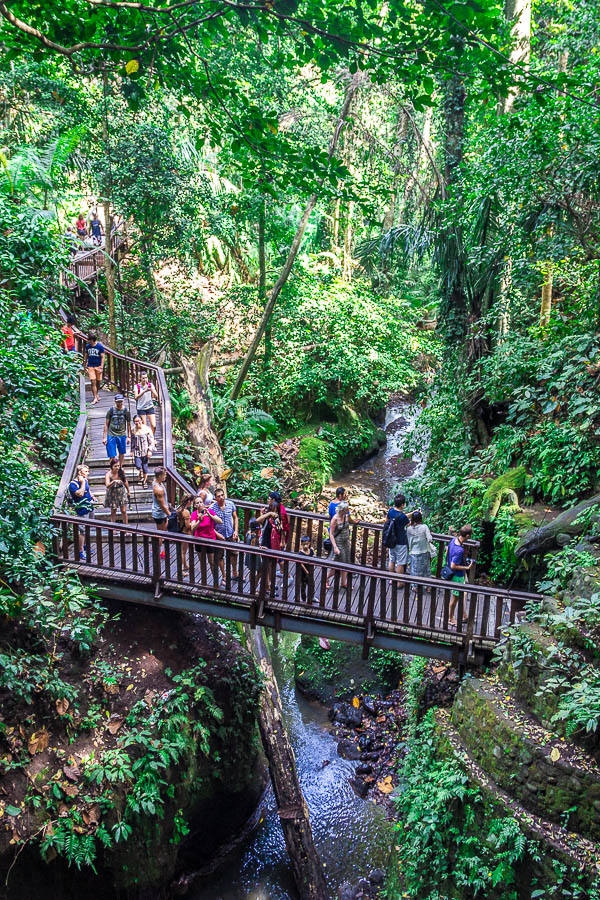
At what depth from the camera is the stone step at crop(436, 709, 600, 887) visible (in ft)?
19.7

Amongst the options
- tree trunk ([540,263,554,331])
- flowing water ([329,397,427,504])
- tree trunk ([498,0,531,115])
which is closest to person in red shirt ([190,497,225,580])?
tree trunk ([540,263,554,331])

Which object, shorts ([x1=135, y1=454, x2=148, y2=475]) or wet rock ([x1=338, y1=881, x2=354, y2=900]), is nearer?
wet rock ([x1=338, y1=881, x2=354, y2=900])

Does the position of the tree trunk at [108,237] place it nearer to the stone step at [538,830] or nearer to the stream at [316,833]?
the stream at [316,833]

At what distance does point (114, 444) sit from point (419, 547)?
578 centimetres

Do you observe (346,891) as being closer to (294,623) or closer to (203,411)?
(294,623)

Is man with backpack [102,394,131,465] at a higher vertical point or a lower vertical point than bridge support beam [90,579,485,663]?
higher

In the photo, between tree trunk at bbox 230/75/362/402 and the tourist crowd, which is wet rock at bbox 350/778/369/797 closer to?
the tourist crowd

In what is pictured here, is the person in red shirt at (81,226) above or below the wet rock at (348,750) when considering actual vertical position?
above

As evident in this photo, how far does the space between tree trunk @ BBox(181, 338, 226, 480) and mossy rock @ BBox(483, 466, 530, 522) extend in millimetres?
6240

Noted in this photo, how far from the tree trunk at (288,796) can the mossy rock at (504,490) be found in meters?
4.90

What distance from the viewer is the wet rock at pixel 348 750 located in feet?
35.4

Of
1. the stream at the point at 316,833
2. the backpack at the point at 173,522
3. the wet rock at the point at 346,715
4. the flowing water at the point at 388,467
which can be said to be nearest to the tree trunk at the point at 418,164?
the flowing water at the point at 388,467

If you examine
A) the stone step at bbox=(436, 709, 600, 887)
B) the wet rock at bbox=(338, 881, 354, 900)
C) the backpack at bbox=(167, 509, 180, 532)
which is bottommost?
the wet rock at bbox=(338, 881, 354, 900)

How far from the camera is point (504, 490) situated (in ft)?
36.8
